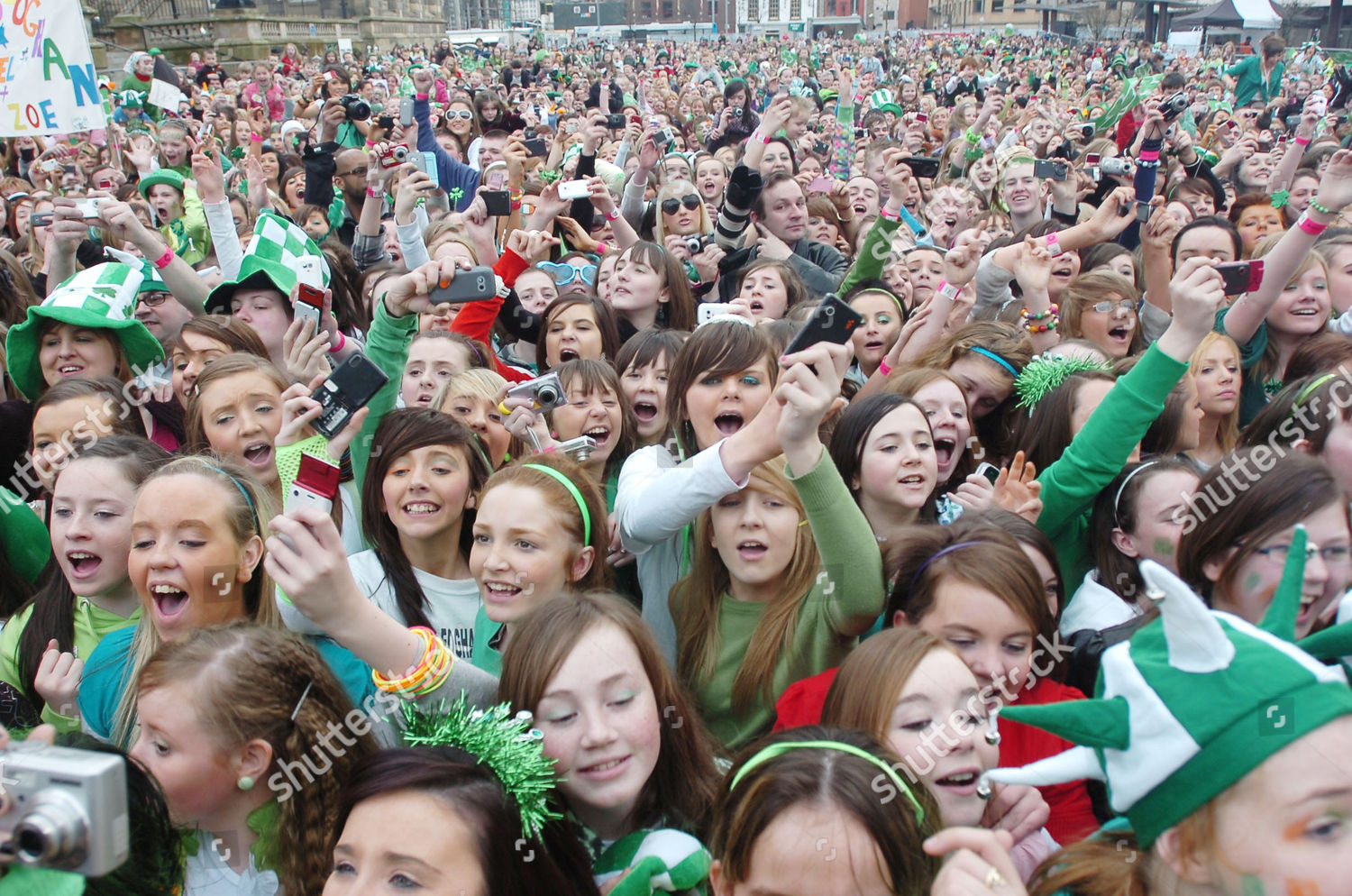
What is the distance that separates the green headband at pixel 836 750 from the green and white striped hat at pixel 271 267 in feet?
10.6

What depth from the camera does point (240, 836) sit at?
199cm

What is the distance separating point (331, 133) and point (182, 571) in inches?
286

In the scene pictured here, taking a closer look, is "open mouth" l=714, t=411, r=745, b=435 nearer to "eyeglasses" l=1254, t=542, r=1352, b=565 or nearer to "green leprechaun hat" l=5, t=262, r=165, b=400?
"eyeglasses" l=1254, t=542, r=1352, b=565

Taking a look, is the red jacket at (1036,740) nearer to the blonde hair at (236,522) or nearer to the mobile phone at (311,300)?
the blonde hair at (236,522)

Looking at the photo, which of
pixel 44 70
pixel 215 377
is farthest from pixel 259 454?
pixel 44 70

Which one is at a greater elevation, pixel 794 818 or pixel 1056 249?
pixel 1056 249

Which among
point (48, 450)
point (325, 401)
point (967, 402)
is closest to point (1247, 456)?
point (967, 402)

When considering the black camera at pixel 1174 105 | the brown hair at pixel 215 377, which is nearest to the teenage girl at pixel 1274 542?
the brown hair at pixel 215 377

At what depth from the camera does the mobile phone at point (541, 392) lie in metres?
3.15

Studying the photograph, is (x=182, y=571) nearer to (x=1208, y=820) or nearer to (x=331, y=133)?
(x=1208, y=820)

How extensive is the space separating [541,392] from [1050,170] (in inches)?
172

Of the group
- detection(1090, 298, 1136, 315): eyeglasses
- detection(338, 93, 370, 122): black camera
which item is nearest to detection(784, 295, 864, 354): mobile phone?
detection(1090, 298, 1136, 315): eyeglasses

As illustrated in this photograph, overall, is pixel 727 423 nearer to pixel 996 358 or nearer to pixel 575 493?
pixel 575 493

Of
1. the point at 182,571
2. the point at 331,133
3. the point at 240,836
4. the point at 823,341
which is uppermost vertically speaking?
the point at 331,133
